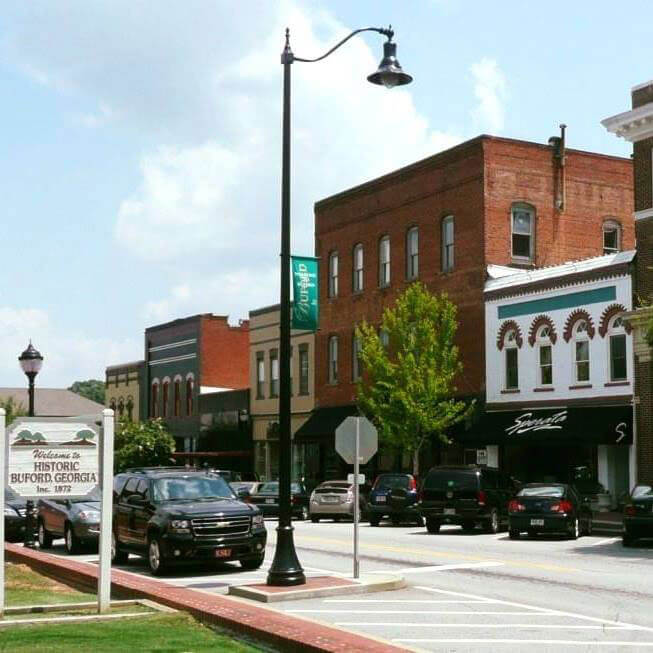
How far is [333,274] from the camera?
53250 mm

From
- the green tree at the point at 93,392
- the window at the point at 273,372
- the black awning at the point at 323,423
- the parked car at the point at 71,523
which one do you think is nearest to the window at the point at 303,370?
the black awning at the point at 323,423

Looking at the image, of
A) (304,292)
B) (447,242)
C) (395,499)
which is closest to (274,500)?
(395,499)

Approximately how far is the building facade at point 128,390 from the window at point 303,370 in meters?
18.6

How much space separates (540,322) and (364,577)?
76.9 ft

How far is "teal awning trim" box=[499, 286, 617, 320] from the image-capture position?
37188 mm

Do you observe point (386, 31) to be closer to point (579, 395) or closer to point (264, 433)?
point (579, 395)

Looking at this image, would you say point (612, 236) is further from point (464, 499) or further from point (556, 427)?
point (464, 499)

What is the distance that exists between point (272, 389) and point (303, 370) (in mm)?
3472

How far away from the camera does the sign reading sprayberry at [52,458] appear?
1367cm

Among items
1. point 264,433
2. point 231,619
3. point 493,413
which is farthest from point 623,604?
point 264,433

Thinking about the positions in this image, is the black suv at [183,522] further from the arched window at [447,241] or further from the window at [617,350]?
the arched window at [447,241]

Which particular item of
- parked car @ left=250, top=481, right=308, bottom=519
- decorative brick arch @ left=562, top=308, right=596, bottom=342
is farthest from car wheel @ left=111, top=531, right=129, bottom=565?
decorative brick arch @ left=562, top=308, right=596, bottom=342

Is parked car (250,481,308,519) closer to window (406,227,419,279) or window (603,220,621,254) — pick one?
window (406,227,419,279)

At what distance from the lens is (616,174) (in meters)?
46.8
